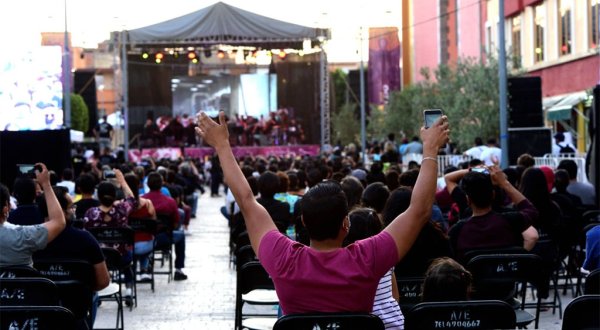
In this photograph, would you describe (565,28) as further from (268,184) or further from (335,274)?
(335,274)

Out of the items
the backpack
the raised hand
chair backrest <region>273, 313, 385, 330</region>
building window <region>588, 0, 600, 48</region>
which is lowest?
chair backrest <region>273, 313, 385, 330</region>

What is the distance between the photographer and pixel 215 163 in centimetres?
4509

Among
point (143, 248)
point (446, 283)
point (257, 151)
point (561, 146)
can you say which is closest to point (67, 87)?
point (257, 151)

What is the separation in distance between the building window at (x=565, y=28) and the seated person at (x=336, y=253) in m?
35.4

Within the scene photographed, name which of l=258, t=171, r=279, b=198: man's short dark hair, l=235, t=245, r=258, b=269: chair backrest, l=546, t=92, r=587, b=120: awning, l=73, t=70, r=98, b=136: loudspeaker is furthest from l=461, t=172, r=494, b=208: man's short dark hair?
l=73, t=70, r=98, b=136: loudspeaker

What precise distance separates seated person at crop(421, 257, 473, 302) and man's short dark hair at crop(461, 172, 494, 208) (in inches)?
143

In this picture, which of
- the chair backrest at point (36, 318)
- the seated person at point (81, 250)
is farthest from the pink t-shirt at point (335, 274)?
the seated person at point (81, 250)

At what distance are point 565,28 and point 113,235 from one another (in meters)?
30.2

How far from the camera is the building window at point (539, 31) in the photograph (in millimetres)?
44381

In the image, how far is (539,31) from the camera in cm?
4503

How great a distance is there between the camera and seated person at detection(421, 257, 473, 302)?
6.13 meters

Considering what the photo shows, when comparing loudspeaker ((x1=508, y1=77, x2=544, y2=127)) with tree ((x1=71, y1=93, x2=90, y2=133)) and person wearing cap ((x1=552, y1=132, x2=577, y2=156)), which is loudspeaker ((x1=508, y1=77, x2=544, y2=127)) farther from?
tree ((x1=71, y1=93, x2=90, y2=133))

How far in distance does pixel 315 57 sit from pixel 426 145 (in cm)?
4380

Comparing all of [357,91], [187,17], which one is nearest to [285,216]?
[187,17]
